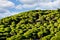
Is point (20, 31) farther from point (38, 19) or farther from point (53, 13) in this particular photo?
point (53, 13)

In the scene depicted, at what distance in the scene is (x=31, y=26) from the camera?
15388 cm

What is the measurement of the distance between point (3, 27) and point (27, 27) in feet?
61.3

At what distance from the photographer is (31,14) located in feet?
597

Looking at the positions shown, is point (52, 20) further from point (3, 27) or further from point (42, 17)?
point (3, 27)

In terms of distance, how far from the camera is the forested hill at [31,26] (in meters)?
132

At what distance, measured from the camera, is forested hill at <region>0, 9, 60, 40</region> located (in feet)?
432

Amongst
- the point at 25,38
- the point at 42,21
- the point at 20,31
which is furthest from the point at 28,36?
the point at 42,21

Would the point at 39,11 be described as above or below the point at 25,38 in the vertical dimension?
above

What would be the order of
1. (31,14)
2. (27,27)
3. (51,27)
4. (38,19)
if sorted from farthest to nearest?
(31,14), (38,19), (27,27), (51,27)

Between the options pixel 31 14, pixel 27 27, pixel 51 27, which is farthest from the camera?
pixel 31 14

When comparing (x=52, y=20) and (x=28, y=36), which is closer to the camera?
(x=28, y=36)

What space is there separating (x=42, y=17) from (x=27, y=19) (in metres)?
12.5

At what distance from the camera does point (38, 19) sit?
166000mm

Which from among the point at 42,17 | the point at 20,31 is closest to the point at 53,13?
the point at 42,17
